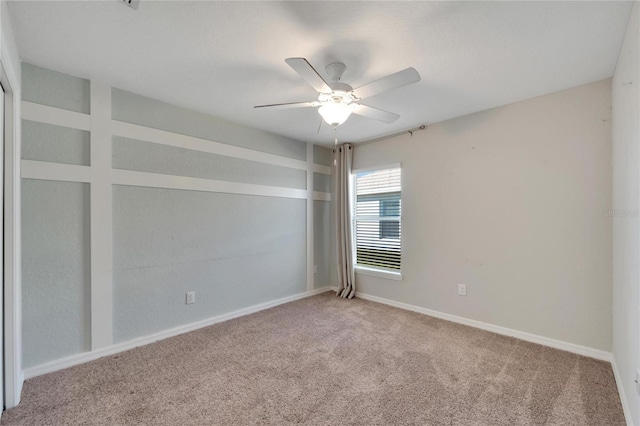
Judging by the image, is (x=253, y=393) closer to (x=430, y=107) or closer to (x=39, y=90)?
(x=39, y=90)

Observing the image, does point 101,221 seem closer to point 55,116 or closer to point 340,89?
point 55,116

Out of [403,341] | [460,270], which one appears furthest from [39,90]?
[460,270]

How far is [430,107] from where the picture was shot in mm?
2787

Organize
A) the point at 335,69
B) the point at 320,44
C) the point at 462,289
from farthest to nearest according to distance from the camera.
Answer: the point at 462,289
the point at 335,69
the point at 320,44

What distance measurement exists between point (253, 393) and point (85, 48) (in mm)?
2535

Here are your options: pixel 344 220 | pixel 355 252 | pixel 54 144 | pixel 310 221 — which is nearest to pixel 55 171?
pixel 54 144

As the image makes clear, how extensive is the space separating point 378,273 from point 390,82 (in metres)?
2.63

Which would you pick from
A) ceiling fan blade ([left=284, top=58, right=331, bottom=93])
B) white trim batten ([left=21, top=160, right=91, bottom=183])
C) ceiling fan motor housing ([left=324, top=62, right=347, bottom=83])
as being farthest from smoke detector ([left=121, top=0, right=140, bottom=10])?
white trim batten ([left=21, top=160, right=91, bottom=183])

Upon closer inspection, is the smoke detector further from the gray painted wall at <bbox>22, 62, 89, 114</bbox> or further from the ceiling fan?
the gray painted wall at <bbox>22, 62, 89, 114</bbox>

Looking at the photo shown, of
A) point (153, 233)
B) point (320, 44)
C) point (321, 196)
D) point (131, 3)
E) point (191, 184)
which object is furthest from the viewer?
point (321, 196)

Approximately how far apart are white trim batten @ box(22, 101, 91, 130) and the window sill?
3.36m

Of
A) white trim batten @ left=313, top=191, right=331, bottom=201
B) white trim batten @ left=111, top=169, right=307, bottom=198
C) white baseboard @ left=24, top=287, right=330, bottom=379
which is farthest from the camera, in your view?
white trim batten @ left=313, top=191, right=331, bottom=201

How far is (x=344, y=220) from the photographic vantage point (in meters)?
4.05

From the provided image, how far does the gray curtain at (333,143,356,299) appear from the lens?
158 inches
